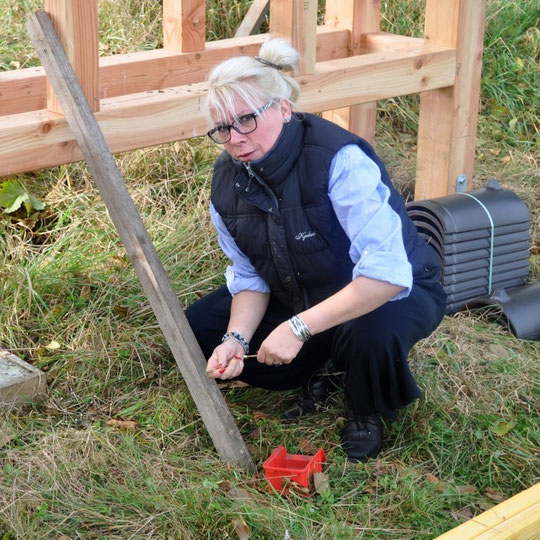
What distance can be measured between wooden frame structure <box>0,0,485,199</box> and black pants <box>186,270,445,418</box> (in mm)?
747

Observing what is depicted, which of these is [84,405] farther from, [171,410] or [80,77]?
[80,77]

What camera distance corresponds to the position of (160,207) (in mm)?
4680

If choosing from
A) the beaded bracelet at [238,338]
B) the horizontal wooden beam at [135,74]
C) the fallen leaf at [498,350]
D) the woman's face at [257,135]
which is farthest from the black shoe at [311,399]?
the horizontal wooden beam at [135,74]

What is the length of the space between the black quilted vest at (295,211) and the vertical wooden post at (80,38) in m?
0.53

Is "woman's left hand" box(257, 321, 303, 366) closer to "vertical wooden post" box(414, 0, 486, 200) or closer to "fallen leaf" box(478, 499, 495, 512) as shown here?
"fallen leaf" box(478, 499, 495, 512)

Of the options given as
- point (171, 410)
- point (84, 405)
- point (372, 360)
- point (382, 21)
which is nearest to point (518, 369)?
point (372, 360)

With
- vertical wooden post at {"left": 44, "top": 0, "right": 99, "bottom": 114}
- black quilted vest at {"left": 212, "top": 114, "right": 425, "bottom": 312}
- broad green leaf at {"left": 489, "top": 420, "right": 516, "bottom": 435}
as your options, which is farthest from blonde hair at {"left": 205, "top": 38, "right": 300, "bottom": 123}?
broad green leaf at {"left": 489, "top": 420, "right": 516, "bottom": 435}

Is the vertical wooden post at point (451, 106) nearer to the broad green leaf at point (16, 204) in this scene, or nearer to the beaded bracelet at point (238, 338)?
the beaded bracelet at point (238, 338)

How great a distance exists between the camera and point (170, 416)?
3.26m

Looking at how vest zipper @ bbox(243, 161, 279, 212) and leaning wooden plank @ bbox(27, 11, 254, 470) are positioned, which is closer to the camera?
vest zipper @ bbox(243, 161, 279, 212)

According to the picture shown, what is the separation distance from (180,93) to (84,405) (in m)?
1.23

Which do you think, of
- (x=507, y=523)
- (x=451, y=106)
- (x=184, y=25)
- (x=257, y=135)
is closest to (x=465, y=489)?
(x=507, y=523)

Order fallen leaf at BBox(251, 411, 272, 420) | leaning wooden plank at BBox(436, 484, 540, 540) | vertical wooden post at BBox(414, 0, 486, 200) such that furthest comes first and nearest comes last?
vertical wooden post at BBox(414, 0, 486, 200) → fallen leaf at BBox(251, 411, 272, 420) → leaning wooden plank at BBox(436, 484, 540, 540)

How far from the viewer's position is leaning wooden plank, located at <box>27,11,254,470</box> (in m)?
2.93
